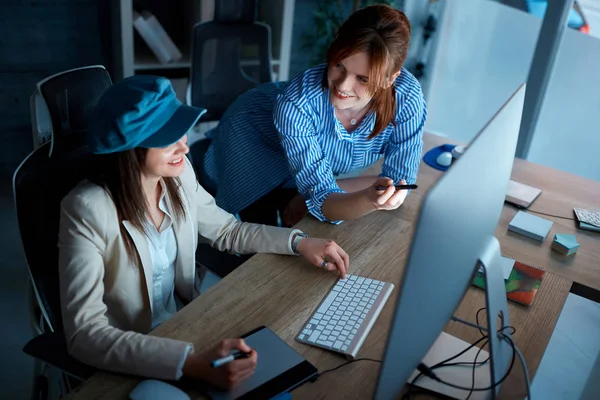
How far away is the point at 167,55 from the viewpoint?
309 centimetres

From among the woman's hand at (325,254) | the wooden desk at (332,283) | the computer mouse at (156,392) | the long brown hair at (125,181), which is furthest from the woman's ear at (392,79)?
the computer mouse at (156,392)

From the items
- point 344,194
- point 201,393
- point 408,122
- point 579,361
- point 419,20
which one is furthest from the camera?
point 419,20

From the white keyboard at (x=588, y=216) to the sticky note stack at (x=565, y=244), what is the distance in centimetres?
15

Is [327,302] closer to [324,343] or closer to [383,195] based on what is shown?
[324,343]

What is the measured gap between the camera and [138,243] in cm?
127

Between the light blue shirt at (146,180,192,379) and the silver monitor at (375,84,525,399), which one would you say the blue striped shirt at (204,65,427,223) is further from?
the silver monitor at (375,84,525,399)

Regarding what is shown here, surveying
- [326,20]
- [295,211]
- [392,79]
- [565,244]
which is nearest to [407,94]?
[392,79]

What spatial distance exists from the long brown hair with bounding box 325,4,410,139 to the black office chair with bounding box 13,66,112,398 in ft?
2.16

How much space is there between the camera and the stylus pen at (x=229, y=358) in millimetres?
1028

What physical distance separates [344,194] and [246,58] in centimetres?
Answer: 137

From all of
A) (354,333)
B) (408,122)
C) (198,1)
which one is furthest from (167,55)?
(354,333)

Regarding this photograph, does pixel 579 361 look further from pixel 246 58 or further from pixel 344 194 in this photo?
pixel 246 58

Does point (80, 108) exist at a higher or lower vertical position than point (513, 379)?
higher

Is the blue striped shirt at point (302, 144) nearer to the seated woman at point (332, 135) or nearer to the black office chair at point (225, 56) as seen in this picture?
the seated woman at point (332, 135)
